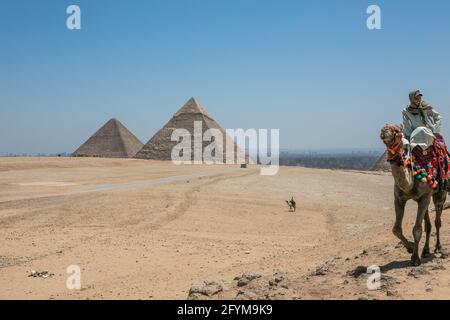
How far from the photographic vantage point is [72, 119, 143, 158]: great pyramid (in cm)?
6888

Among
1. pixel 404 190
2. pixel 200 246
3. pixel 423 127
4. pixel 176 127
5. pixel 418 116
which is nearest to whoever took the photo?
pixel 404 190

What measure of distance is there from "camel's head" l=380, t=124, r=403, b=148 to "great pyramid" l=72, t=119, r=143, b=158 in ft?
212

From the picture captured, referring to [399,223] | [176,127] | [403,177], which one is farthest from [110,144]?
[403,177]

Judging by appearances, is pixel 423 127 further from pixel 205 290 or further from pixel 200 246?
pixel 200 246

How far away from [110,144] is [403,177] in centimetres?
6710

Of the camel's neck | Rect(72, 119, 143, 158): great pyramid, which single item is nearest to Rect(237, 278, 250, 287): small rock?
the camel's neck

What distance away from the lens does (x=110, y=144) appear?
69.8 metres

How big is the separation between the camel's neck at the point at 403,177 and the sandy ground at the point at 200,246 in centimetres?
110

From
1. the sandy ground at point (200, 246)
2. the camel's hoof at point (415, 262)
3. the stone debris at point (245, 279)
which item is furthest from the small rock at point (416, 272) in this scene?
the stone debris at point (245, 279)

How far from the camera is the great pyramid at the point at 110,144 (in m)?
68.9

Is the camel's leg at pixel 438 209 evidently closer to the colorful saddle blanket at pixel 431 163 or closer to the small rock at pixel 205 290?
the colorful saddle blanket at pixel 431 163
